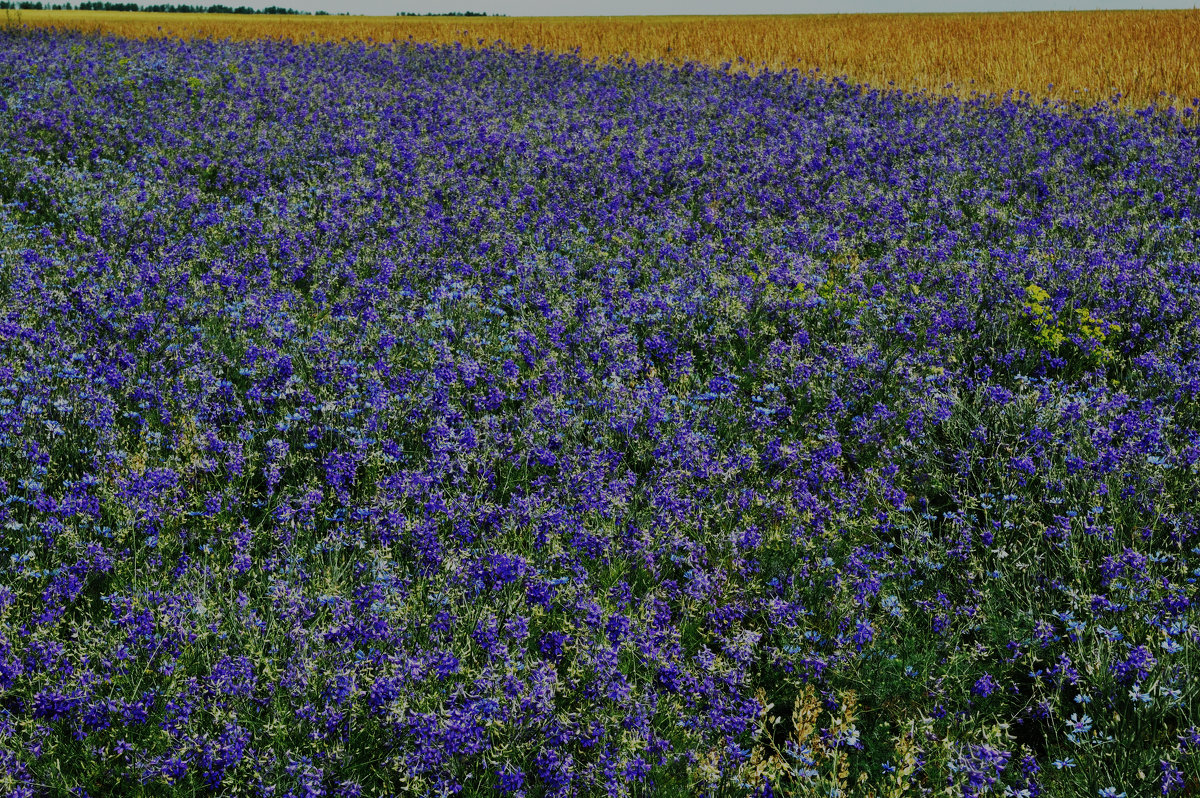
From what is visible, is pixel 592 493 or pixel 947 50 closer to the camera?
pixel 592 493

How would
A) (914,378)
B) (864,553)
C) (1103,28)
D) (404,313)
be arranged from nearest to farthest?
1. (864,553)
2. (914,378)
3. (404,313)
4. (1103,28)

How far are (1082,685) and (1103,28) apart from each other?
28973 millimetres

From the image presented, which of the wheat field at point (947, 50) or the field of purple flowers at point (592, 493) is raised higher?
the wheat field at point (947, 50)

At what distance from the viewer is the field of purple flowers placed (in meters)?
3.09

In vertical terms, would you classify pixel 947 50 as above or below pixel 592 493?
above

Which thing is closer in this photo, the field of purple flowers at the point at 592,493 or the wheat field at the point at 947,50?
the field of purple flowers at the point at 592,493

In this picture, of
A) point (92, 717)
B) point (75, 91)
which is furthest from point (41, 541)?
point (75, 91)

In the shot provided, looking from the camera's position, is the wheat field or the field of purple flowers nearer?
the field of purple flowers

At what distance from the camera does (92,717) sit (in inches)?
117

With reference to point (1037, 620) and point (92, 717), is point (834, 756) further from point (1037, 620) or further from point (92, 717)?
point (92, 717)

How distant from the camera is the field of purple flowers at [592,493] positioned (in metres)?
3.09

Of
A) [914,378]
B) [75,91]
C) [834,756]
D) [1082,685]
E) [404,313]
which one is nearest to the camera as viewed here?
[834,756]

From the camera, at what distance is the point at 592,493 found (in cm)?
423

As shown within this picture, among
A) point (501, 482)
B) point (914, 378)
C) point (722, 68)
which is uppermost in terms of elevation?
point (722, 68)
